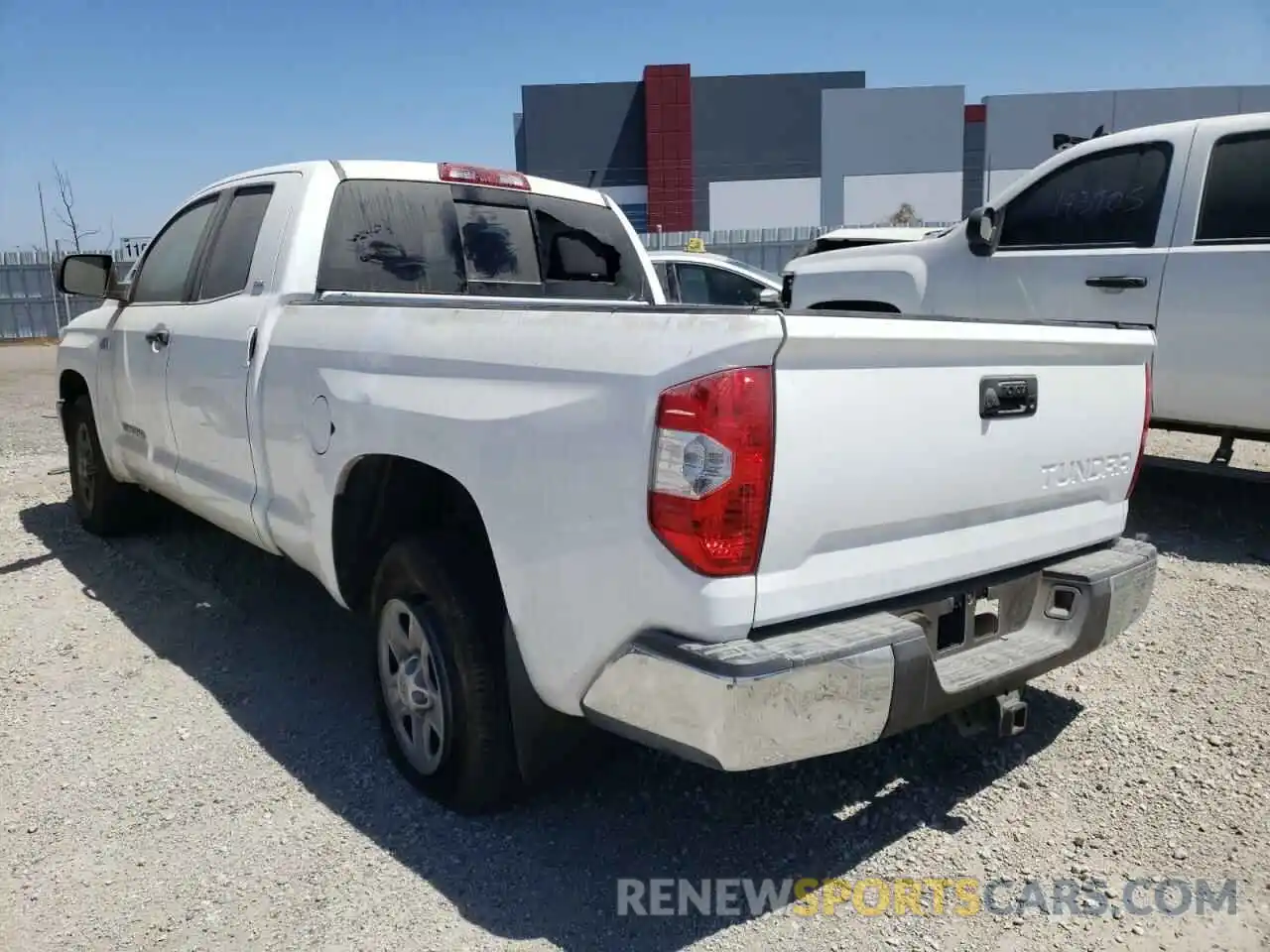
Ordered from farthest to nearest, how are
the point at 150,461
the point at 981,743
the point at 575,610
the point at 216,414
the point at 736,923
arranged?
the point at 150,461 < the point at 216,414 < the point at 981,743 < the point at 736,923 < the point at 575,610

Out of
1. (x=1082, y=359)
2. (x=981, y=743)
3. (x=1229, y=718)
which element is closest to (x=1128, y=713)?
(x=1229, y=718)

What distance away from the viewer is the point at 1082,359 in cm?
304

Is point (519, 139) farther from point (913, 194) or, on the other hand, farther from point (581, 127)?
point (913, 194)

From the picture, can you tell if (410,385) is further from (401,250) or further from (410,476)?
(401,250)

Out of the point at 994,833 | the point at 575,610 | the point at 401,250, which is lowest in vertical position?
the point at 994,833

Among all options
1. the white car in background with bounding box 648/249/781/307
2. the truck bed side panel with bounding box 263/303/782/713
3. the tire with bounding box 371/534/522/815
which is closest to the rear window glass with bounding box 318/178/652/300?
the truck bed side panel with bounding box 263/303/782/713

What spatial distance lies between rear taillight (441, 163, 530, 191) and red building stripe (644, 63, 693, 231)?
38.6 m

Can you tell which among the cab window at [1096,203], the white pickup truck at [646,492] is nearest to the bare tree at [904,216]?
the cab window at [1096,203]

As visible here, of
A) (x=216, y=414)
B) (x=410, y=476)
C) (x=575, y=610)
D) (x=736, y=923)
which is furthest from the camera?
(x=216, y=414)

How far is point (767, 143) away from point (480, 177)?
4154 cm

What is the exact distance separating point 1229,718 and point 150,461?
15.4ft

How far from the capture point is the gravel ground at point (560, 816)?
2662mm

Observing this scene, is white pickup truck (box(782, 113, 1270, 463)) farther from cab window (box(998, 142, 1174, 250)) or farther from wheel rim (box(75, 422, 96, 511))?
wheel rim (box(75, 422, 96, 511))

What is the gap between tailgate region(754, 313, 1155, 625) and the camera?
2320 mm
